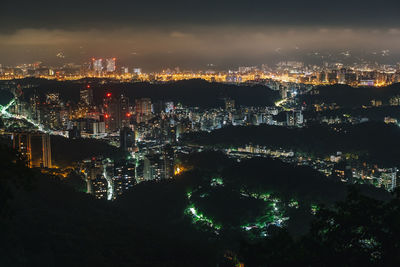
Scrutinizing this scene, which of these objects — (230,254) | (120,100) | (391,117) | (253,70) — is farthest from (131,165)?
(253,70)

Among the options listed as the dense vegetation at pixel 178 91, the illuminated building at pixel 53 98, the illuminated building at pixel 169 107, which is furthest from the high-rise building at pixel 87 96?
the illuminated building at pixel 169 107

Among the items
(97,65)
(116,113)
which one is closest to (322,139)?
(116,113)

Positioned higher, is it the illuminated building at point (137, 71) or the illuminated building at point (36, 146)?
the illuminated building at point (137, 71)

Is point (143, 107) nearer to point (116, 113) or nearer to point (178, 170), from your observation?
point (116, 113)

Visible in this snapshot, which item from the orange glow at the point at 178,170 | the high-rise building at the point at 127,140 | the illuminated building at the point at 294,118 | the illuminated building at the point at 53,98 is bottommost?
the orange glow at the point at 178,170

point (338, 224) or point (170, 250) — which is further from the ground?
point (338, 224)

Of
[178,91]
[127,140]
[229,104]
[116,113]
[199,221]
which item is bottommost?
[199,221]

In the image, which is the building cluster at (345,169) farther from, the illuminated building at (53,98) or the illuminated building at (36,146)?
the illuminated building at (53,98)

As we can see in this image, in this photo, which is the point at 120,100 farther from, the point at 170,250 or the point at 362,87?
the point at 170,250

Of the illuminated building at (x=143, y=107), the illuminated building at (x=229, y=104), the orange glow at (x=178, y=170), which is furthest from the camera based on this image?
the illuminated building at (x=229, y=104)

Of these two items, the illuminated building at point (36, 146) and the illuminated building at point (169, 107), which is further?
the illuminated building at point (169, 107)

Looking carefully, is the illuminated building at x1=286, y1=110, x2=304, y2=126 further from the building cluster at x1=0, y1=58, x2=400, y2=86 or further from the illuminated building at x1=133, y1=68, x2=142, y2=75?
the illuminated building at x1=133, y1=68, x2=142, y2=75
